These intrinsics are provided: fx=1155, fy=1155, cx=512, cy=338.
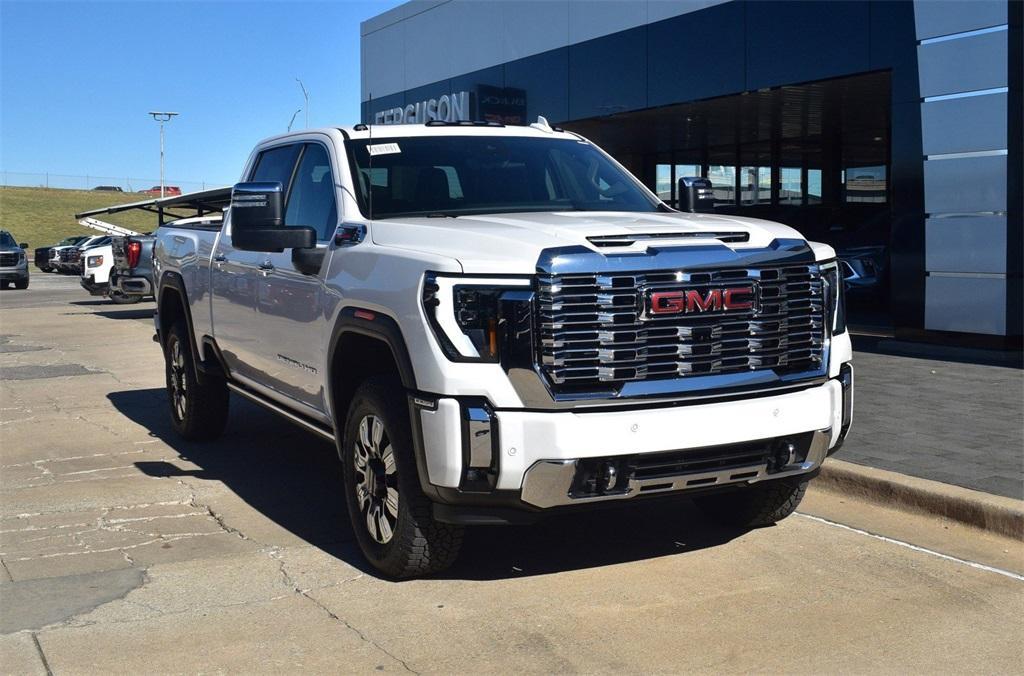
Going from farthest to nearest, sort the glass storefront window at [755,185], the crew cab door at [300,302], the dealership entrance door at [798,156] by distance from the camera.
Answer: the glass storefront window at [755,185] → the dealership entrance door at [798,156] → the crew cab door at [300,302]

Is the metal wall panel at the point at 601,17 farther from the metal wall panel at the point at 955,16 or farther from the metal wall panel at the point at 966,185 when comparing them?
the metal wall panel at the point at 966,185

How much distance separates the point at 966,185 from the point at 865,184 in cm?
1137

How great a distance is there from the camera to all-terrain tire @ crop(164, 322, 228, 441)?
820 cm

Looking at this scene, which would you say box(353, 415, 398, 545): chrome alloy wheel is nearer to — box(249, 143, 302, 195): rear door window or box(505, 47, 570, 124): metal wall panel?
box(249, 143, 302, 195): rear door window

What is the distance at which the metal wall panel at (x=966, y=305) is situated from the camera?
1278 cm

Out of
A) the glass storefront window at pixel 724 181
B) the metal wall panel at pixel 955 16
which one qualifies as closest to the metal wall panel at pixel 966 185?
the metal wall panel at pixel 955 16

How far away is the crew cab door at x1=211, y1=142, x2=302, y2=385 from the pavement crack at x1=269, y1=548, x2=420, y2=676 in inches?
59.3

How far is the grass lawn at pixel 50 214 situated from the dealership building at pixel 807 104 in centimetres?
5731

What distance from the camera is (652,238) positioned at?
4.80m

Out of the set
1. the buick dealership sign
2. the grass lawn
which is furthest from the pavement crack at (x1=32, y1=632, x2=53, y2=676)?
the grass lawn

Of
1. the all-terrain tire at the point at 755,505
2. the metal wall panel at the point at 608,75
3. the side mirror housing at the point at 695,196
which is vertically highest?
the metal wall panel at the point at 608,75

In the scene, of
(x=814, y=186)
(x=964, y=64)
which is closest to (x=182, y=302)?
(x=964, y=64)

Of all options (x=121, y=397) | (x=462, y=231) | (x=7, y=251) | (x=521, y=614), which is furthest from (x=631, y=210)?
(x=7, y=251)

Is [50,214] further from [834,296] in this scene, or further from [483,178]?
[834,296]
